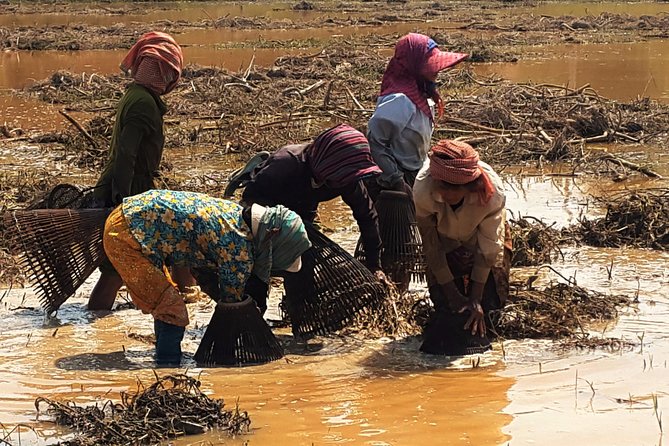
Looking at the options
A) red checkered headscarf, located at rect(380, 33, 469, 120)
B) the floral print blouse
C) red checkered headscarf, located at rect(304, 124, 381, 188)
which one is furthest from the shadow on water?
red checkered headscarf, located at rect(380, 33, 469, 120)

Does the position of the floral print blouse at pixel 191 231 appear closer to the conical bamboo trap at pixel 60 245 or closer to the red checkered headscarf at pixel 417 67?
the conical bamboo trap at pixel 60 245

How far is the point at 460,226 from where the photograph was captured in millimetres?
4789

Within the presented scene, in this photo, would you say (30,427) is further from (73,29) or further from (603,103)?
(73,29)

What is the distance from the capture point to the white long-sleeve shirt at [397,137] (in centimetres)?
557

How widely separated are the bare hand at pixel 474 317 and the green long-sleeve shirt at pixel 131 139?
193cm

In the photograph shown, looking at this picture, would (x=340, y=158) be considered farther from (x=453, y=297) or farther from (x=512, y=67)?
(x=512, y=67)

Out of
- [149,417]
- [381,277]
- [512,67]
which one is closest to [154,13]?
[512,67]

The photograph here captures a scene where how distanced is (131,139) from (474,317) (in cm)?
205

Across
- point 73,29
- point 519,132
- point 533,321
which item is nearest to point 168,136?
point 519,132

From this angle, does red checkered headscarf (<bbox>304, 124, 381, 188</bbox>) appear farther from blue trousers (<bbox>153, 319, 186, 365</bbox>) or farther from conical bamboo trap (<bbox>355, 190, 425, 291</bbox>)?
blue trousers (<bbox>153, 319, 186, 365</bbox>)

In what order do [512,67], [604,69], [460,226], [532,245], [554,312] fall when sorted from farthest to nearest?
1. [512,67]
2. [604,69]
3. [532,245]
4. [554,312]
5. [460,226]

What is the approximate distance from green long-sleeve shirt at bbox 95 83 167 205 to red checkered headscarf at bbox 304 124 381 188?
1069 millimetres

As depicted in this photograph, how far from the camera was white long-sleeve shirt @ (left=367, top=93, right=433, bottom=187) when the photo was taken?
18.3 feet

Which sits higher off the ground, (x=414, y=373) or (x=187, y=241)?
(x=187, y=241)
